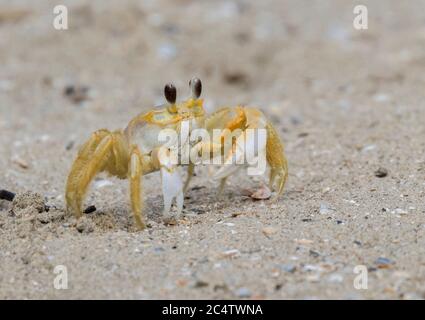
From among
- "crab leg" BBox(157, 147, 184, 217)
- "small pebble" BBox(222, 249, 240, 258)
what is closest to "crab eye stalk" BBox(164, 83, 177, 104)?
"crab leg" BBox(157, 147, 184, 217)

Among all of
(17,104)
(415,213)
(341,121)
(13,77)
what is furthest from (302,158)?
(13,77)

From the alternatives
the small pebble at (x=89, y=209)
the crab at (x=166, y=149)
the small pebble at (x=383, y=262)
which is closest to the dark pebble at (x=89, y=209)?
the small pebble at (x=89, y=209)

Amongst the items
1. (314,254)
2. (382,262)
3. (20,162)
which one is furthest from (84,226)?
(20,162)

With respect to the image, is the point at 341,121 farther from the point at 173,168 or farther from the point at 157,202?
the point at 173,168

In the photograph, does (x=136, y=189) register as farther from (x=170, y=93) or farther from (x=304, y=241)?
(x=304, y=241)
